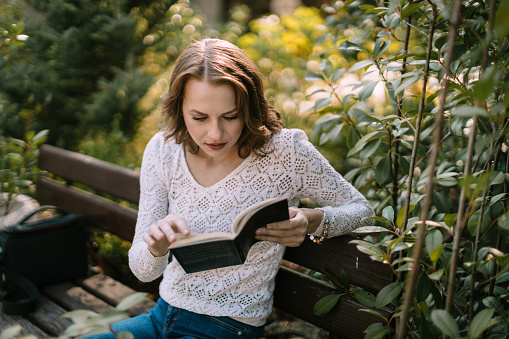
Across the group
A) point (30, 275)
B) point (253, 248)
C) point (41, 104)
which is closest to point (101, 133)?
point (41, 104)

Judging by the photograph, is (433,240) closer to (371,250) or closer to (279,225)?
(371,250)

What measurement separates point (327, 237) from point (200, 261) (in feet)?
1.55

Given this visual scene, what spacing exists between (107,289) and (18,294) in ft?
1.44

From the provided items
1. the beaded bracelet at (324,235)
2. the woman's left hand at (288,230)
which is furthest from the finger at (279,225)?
the beaded bracelet at (324,235)

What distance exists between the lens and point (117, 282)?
8.48 ft

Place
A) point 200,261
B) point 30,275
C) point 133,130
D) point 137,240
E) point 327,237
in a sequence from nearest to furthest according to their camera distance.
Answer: point 200,261
point 327,237
point 137,240
point 30,275
point 133,130

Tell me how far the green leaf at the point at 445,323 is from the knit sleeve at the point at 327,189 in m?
0.68

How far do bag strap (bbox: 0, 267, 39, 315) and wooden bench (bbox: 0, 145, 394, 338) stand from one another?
0.13ft

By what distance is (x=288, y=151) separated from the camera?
1.67 metres

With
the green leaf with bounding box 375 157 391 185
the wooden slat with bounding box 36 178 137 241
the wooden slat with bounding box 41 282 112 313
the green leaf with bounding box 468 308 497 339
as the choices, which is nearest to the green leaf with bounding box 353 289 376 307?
the green leaf with bounding box 375 157 391 185

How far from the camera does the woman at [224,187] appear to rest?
1551mm

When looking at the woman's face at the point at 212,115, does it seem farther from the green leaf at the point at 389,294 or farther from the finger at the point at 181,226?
the green leaf at the point at 389,294

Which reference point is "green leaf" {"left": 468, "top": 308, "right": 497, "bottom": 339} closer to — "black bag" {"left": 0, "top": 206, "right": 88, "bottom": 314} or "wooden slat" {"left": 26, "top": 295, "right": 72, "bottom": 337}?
"wooden slat" {"left": 26, "top": 295, "right": 72, "bottom": 337}

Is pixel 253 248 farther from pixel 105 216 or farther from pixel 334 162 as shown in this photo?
pixel 334 162
